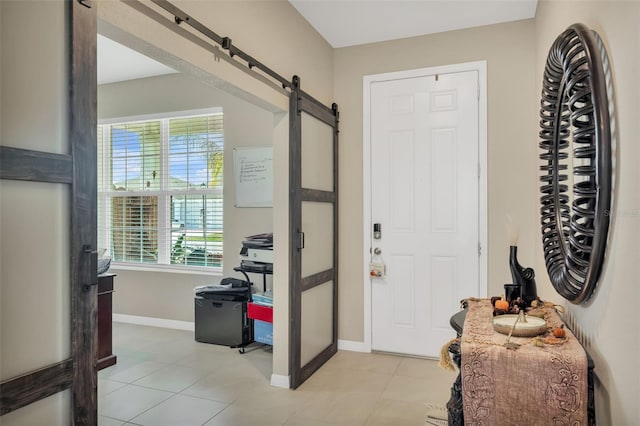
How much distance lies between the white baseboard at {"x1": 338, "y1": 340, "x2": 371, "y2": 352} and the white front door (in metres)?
0.10

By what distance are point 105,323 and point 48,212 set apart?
260cm

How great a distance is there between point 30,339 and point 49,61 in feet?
2.84

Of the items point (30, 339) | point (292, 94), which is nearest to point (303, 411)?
point (30, 339)

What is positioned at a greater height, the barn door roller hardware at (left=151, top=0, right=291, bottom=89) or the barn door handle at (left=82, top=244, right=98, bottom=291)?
the barn door roller hardware at (left=151, top=0, right=291, bottom=89)

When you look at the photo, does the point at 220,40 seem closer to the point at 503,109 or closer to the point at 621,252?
the point at 621,252

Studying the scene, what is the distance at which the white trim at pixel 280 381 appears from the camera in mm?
3090

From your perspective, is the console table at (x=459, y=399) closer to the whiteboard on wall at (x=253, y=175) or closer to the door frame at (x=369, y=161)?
the door frame at (x=369, y=161)

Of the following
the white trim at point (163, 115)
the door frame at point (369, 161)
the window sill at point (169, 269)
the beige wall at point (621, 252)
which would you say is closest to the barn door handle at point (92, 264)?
the beige wall at point (621, 252)

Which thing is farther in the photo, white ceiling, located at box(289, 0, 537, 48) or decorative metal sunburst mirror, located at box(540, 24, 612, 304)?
white ceiling, located at box(289, 0, 537, 48)

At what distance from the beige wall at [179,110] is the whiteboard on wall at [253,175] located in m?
0.06

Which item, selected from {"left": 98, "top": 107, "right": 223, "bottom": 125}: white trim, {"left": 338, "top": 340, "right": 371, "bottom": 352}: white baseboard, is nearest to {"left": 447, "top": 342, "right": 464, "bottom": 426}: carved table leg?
{"left": 338, "top": 340, "right": 371, "bottom": 352}: white baseboard

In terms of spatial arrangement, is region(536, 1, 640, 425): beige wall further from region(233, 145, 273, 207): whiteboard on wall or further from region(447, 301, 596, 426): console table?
region(233, 145, 273, 207): whiteboard on wall

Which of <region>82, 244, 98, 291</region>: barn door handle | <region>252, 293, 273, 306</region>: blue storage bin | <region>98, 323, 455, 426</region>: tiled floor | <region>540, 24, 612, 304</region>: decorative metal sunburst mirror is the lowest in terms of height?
<region>98, 323, 455, 426</region>: tiled floor

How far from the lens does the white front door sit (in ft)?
11.7
